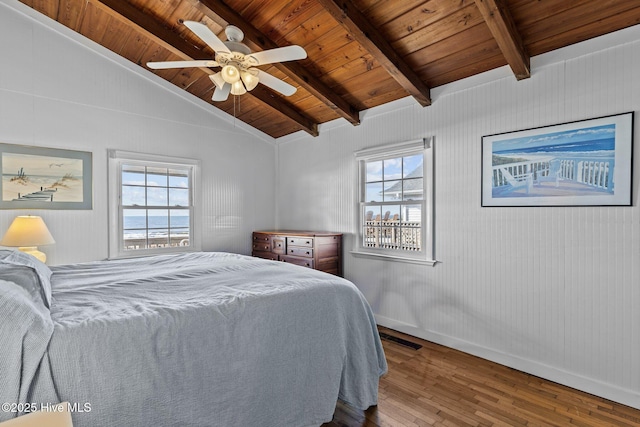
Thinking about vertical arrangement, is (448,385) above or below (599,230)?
below

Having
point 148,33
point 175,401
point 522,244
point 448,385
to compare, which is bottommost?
point 448,385

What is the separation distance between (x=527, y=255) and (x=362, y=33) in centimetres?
222

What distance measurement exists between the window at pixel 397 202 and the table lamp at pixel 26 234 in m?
3.18

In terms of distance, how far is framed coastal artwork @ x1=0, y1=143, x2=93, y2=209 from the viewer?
320 cm

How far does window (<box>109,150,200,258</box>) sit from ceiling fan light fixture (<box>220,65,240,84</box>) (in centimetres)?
217

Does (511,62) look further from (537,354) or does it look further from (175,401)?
(175,401)

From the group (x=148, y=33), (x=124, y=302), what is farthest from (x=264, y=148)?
(x=124, y=302)

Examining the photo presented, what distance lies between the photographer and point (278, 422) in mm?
1652

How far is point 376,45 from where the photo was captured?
268 cm

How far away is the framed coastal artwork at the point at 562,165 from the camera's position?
7.43 feet

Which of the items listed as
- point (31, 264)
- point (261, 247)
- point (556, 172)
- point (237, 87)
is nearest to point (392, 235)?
point (556, 172)

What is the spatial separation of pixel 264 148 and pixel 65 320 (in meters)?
4.08

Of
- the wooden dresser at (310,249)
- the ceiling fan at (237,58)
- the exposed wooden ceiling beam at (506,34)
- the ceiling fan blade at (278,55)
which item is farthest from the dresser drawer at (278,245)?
the exposed wooden ceiling beam at (506,34)

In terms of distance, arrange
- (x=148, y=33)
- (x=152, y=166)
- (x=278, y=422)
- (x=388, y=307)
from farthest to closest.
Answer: (x=152, y=166)
(x=388, y=307)
(x=148, y=33)
(x=278, y=422)
